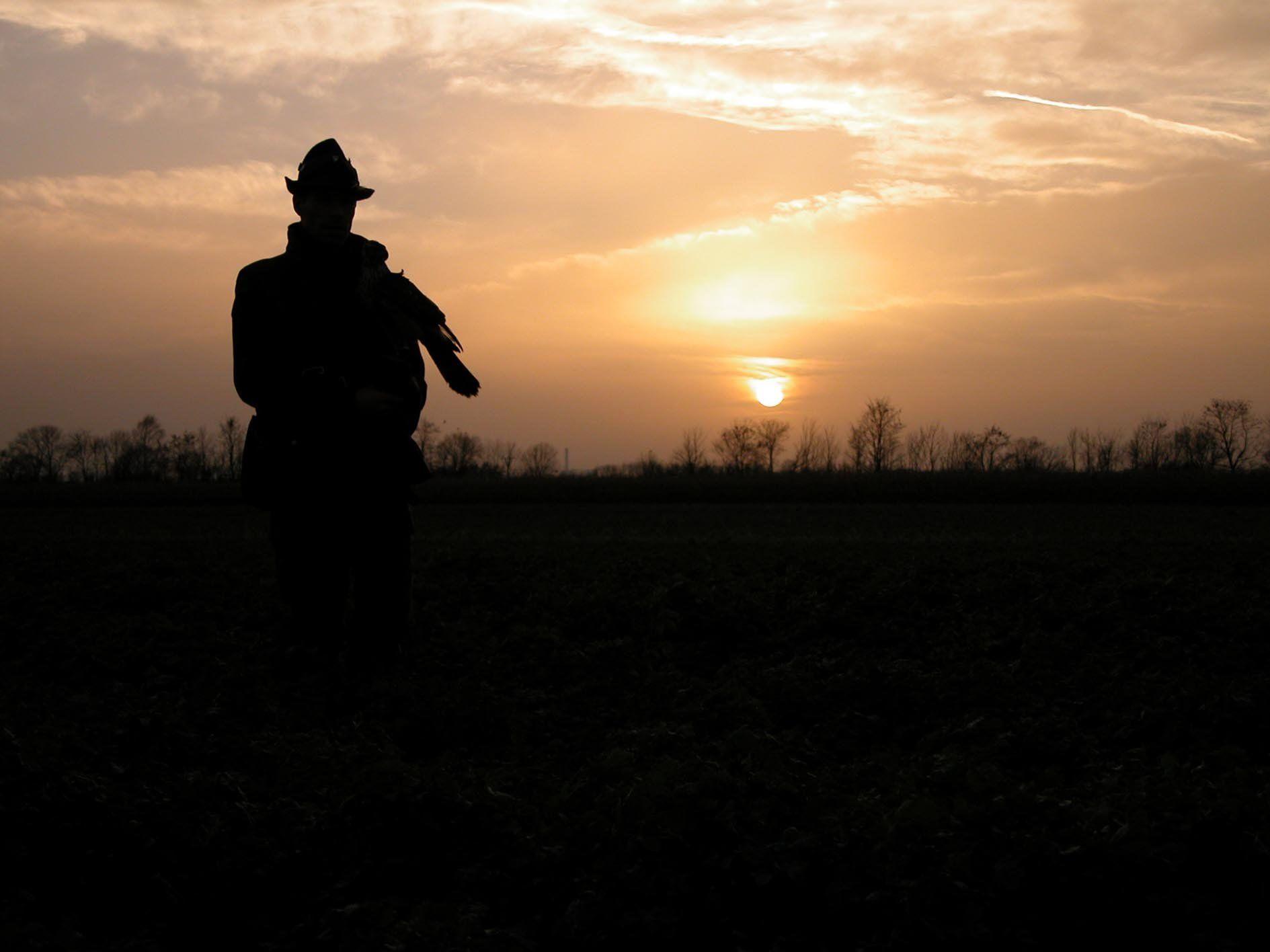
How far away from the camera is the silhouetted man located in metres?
4.55

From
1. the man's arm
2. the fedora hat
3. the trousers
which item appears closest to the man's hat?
the fedora hat

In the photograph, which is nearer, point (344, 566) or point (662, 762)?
point (662, 762)

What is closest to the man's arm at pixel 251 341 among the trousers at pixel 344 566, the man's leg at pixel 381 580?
the trousers at pixel 344 566

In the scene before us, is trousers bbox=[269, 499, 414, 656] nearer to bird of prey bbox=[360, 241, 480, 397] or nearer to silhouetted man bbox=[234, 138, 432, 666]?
silhouetted man bbox=[234, 138, 432, 666]

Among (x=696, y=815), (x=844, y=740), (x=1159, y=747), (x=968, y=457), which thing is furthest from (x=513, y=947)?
(x=968, y=457)

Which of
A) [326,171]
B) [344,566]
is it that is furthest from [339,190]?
[344,566]

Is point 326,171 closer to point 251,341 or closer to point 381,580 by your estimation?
point 251,341

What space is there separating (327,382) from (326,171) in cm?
85

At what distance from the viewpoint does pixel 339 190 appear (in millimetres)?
4578

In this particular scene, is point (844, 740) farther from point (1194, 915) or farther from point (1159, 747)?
point (1194, 915)

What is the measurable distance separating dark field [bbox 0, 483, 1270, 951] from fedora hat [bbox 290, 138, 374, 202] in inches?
88.5

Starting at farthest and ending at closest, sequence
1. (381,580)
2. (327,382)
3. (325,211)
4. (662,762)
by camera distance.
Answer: (381,580) → (325,211) → (327,382) → (662,762)

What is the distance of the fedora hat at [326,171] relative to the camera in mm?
4555

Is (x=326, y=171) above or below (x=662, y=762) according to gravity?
above
